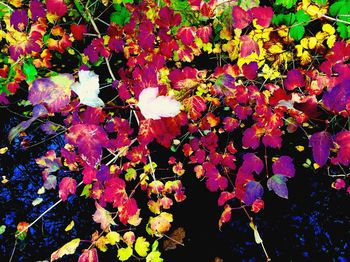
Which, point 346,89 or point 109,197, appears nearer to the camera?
point 346,89

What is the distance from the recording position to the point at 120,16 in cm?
222

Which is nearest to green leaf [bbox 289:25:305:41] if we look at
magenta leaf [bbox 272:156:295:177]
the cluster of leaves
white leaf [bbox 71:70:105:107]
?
the cluster of leaves

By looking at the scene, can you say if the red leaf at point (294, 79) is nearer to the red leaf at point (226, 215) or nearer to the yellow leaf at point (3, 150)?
the red leaf at point (226, 215)

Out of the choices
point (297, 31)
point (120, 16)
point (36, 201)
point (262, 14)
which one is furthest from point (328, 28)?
point (36, 201)

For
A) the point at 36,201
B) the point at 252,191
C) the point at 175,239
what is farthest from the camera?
the point at 36,201

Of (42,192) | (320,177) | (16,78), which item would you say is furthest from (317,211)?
(16,78)

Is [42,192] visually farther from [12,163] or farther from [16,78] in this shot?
[16,78]

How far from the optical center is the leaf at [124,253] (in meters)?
1.99

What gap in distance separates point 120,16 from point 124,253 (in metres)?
1.69

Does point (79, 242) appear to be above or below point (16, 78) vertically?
below

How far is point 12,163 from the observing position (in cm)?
287

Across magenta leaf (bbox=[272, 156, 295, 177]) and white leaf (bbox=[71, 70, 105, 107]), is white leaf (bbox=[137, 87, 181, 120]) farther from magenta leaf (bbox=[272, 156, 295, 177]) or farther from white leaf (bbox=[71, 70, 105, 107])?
magenta leaf (bbox=[272, 156, 295, 177])

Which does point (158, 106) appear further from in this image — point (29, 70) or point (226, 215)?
point (29, 70)

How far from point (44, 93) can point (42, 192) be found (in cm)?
188
